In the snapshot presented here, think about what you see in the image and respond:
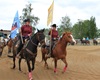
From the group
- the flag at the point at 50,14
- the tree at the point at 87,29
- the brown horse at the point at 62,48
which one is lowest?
the brown horse at the point at 62,48

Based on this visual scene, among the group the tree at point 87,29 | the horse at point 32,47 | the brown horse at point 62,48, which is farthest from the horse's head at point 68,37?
the tree at point 87,29

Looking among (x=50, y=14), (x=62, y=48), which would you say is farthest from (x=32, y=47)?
(x=50, y=14)

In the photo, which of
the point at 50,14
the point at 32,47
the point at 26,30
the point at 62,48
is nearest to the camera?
the point at 32,47

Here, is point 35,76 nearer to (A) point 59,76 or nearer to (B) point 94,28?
(A) point 59,76

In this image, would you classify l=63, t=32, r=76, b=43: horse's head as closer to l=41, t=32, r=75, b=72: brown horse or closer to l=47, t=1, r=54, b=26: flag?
l=41, t=32, r=75, b=72: brown horse

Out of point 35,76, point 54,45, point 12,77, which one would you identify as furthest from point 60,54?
point 12,77

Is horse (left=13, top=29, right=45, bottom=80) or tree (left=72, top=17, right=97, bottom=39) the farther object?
tree (left=72, top=17, right=97, bottom=39)

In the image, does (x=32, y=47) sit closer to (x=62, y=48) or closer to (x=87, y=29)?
(x=62, y=48)

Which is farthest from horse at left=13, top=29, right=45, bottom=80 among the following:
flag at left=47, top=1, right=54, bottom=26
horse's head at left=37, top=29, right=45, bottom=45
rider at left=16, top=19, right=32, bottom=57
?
flag at left=47, top=1, right=54, bottom=26

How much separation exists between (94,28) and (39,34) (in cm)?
9943

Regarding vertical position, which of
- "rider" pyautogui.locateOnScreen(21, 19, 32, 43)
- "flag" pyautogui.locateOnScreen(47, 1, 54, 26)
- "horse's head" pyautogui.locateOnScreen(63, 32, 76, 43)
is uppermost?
"flag" pyautogui.locateOnScreen(47, 1, 54, 26)

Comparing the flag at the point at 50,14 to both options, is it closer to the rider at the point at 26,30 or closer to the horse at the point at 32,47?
the rider at the point at 26,30

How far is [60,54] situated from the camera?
591 inches

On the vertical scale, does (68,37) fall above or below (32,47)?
above
